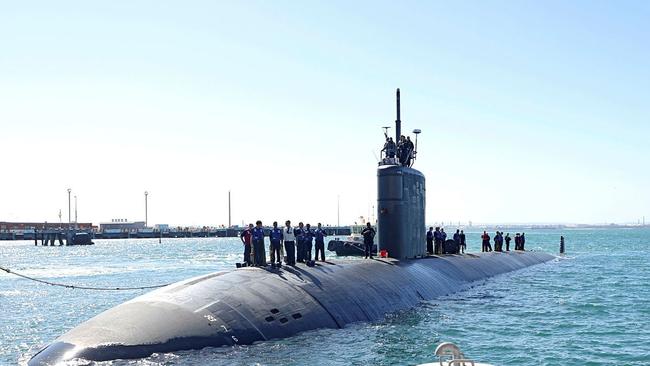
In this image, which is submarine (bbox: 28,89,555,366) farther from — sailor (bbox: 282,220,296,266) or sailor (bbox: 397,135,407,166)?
sailor (bbox: 397,135,407,166)

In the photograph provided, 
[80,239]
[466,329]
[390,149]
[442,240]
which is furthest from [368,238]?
[80,239]

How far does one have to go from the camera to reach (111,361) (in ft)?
42.5

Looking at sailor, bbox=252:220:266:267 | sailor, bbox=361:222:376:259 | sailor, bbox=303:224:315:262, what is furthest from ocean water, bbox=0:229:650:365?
sailor, bbox=252:220:266:267

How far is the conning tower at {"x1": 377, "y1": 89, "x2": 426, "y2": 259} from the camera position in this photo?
2498 cm

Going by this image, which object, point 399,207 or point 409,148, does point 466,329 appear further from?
point 409,148

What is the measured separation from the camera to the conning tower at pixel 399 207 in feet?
82.0

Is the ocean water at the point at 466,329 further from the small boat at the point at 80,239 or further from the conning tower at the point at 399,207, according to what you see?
the small boat at the point at 80,239

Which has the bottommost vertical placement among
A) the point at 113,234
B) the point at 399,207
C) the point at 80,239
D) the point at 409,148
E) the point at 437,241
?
the point at 113,234

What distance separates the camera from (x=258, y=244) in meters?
19.9

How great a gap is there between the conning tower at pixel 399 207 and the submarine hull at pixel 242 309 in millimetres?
1402

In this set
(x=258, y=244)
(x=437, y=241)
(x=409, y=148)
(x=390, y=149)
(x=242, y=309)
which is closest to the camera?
(x=242, y=309)

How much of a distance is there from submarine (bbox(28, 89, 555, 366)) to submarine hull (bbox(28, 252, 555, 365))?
0.07 ft

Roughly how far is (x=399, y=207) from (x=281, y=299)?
8896 millimetres

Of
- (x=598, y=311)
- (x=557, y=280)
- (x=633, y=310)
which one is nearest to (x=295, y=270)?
(x=598, y=311)
